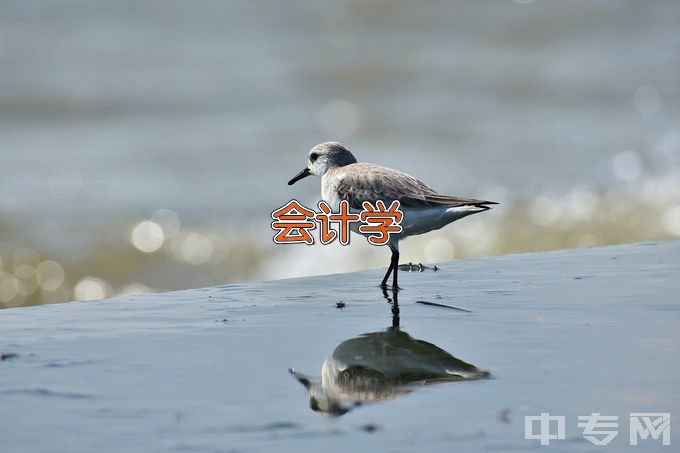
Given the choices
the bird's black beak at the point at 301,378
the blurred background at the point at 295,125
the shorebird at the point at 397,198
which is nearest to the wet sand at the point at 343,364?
the bird's black beak at the point at 301,378

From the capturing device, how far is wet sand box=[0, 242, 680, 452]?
10.1 feet

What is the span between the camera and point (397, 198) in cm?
576

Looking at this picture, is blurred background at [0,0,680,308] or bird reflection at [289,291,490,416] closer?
bird reflection at [289,291,490,416]

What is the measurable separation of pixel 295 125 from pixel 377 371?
12986mm

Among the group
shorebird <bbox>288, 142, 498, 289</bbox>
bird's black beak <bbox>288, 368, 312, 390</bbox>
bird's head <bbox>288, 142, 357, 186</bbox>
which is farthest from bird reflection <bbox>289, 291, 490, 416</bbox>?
bird's head <bbox>288, 142, 357, 186</bbox>

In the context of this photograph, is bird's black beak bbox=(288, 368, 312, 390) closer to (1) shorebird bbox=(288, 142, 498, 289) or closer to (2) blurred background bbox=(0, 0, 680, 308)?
(1) shorebird bbox=(288, 142, 498, 289)

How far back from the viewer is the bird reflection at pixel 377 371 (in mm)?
3449

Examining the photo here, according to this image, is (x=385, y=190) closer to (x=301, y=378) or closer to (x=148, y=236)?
(x=301, y=378)

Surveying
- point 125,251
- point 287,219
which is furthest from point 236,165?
point 287,219

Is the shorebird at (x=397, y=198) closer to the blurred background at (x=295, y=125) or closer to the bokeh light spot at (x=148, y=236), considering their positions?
the blurred background at (x=295, y=125)

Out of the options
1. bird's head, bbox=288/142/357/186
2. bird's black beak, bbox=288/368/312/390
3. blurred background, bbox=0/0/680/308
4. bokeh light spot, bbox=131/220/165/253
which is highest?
blurred background, bbox=0/0/680/308

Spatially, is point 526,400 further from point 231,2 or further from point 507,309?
point 231,2

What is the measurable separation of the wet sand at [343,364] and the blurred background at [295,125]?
732 centimetres

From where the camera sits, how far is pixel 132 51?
18875 mm
